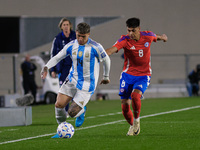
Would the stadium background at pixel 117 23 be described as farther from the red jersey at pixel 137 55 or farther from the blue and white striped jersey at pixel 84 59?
the blue and white striped jersey at pixel 84 59

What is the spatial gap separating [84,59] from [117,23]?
21.8 m

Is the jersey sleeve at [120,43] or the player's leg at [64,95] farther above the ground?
the jersey sleeve at [120,43]

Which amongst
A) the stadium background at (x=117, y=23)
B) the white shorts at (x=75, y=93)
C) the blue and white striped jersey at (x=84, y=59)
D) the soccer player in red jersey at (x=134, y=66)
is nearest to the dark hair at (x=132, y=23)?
the soccer player in red jersey at (x=134, y=66)

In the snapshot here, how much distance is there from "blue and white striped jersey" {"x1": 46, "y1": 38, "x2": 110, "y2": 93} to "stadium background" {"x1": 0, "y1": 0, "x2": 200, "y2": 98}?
63.8ft

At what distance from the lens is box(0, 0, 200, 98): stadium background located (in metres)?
28.9

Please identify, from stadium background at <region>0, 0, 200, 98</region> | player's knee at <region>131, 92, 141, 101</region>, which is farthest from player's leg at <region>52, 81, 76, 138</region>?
stadium background at <region>0, 0, 200, 98</region>

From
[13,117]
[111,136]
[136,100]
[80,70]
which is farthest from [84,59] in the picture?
[13,117]

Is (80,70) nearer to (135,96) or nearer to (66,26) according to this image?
(135,96)

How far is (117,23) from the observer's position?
99.1 feet

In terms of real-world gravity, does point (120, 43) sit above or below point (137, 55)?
above

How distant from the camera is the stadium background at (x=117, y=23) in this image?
28906 millimetres

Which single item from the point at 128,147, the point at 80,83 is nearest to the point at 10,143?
the point at 80,83

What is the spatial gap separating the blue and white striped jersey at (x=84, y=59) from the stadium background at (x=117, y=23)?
63.8 feet

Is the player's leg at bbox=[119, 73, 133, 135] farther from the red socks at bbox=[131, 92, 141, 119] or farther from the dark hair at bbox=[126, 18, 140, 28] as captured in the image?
the dark hair at bbox=[126, 18, 140, 28]
